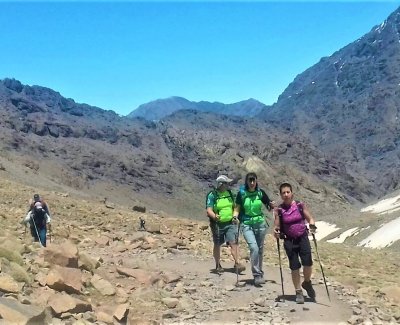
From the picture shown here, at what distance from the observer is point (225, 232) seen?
40.6 ft

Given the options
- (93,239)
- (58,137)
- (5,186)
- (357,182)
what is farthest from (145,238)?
(357,182)

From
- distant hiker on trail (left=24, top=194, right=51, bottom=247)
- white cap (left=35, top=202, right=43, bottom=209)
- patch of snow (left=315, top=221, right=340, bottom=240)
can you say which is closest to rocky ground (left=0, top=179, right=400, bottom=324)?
distant hiker on trail (left=24, top=194, right=51, bottom=247)

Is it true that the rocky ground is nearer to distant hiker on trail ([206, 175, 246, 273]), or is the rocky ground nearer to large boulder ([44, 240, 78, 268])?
large boulder ([44, 240, 78, 268])

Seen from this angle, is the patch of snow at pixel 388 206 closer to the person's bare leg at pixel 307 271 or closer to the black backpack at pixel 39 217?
the black backpack at pixel 39 217

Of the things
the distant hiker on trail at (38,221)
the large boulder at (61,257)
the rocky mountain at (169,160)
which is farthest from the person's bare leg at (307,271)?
the rocky mountain at (169,160)

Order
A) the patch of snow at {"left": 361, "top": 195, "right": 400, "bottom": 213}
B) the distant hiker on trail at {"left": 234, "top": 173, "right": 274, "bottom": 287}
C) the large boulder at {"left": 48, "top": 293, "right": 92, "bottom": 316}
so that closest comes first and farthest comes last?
the large boulder at {"left": 48, "top": 293, "right": 92, "bottom": 316} → the distant hiker on trail at {"left": 234, "top": 173, "right": 274, "bottom": 287} → the patch of snow at {"left": 361, "top": 195, "right": 400, "bottom": 213}

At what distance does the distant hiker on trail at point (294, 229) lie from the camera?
9859 millimetres

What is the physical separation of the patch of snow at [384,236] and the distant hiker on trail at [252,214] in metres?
36.0

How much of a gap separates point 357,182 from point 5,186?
16271 centimetres

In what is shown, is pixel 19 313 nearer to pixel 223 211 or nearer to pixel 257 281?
pixel 257 281

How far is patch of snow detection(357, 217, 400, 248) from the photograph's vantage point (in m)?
46.2

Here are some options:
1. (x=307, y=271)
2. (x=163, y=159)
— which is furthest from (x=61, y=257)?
(x=163, y=159)

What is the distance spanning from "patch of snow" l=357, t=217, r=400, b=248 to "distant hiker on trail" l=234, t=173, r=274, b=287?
36.0 metres

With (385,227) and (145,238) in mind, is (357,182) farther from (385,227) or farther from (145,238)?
(145,238)
